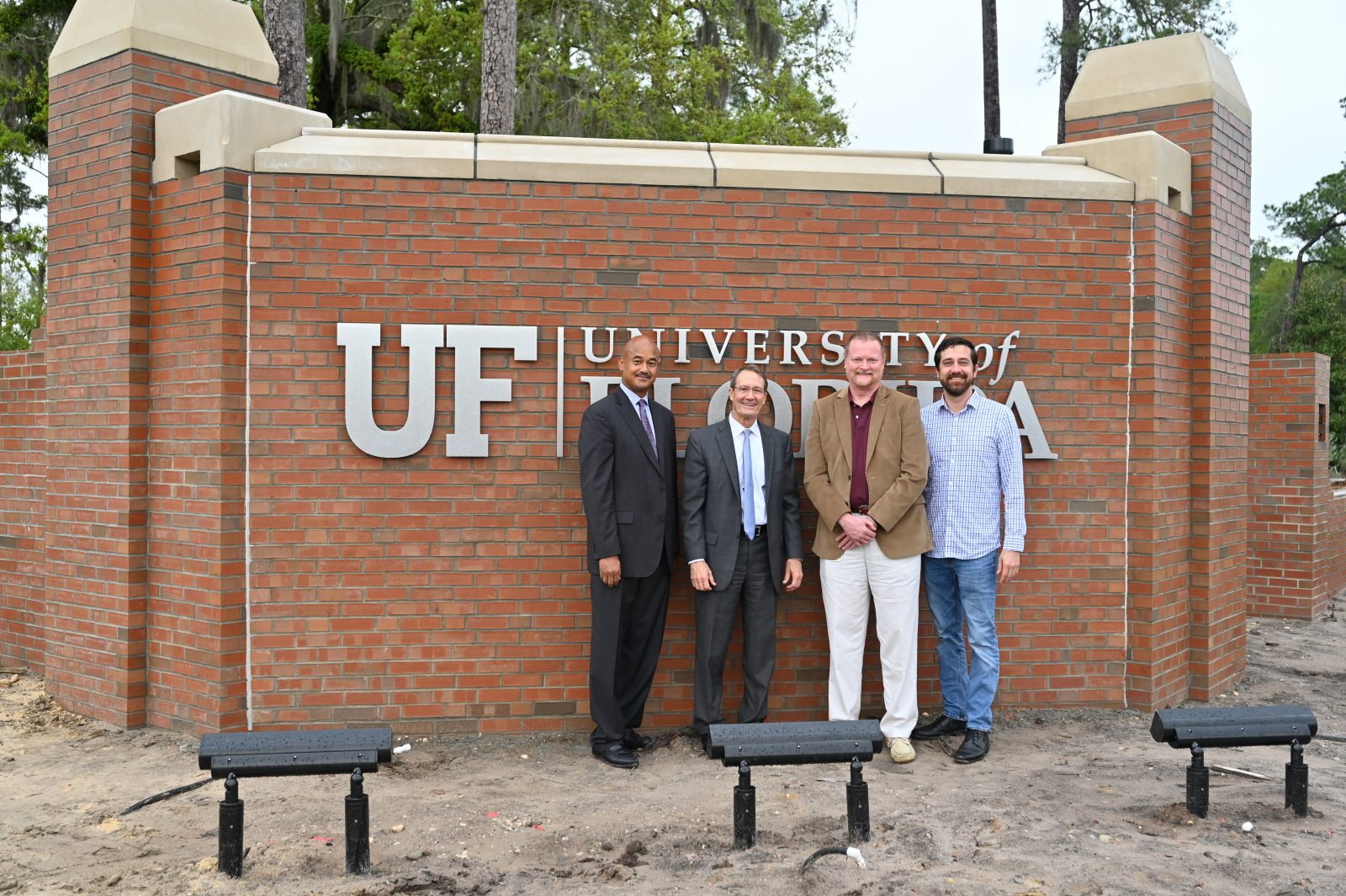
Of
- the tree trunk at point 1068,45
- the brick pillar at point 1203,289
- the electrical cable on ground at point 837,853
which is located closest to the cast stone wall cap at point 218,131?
the electrical cable on ground at point 837,853

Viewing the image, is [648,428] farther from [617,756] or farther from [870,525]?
[617,756]

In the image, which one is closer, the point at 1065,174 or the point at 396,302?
the point at 396,302

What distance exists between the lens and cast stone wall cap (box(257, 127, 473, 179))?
5332 millimetres

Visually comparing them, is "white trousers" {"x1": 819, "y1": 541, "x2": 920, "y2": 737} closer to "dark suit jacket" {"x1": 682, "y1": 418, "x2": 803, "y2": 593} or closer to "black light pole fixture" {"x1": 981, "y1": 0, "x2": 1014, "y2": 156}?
"dark suit jacket" {"x1": 682, "y1": 418, "x2": 803, "y2": 593}

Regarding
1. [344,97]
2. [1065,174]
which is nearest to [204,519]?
[1065,174]

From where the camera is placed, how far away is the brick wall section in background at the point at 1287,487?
9109mm

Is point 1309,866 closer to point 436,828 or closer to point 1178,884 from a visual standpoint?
point 1178,884

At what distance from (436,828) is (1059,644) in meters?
3.40

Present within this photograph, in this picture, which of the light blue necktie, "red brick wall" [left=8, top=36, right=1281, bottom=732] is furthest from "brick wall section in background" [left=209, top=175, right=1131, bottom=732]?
the light blue necktie

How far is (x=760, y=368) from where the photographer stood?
561 centimetres

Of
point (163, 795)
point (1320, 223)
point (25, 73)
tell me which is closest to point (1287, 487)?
point (163, 795)

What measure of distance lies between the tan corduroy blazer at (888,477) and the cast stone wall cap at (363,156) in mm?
2314

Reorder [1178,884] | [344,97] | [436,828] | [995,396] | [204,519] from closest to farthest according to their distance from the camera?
[1178,884] → [436,828] → [204,519] → [995,396] → [344,97]

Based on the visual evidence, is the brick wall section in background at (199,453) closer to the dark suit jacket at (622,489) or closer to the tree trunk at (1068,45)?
the dark suit jacket at (622,489)
